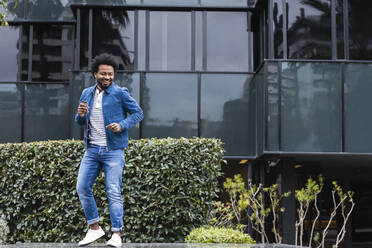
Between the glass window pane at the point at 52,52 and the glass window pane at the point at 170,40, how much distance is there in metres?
2.09

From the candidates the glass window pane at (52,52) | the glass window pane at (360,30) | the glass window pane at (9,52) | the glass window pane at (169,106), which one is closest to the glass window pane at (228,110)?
Result: the glass window pane at (169,106)

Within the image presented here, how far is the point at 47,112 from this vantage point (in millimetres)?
A: 13156

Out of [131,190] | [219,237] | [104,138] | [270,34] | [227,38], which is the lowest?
[219,237]

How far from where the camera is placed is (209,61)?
1323cm

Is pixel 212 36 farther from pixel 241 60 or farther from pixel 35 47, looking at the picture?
pixel 35 47

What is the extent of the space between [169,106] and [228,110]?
1322 millimetres

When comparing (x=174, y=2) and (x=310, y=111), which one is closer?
(x=310, y=111)

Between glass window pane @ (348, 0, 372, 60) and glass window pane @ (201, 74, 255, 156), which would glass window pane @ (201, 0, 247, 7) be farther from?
glass window pane @ (348, 0, 372, 60)

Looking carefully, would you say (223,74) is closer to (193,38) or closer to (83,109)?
(193,38)

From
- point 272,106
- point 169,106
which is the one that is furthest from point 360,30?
point 169,106

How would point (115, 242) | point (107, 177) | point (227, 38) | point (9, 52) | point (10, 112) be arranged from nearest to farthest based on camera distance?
1. point (115, 242)
2. point (107, 177)
3. point (10, 112)
4. point (227, 38)
5. point (9, 52)

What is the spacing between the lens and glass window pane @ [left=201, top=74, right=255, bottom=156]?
1250 centimetres

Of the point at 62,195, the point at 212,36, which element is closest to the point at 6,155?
the point at 62,195

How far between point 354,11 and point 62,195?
762 centimetres
